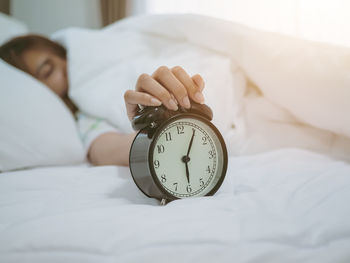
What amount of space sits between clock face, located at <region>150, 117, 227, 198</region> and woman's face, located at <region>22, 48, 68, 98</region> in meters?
0.92

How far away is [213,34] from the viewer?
1055mm

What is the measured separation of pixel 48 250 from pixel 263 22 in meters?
1.60

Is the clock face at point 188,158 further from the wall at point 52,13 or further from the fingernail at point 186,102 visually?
the wall at point 52,13

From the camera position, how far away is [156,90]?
1.94 feet

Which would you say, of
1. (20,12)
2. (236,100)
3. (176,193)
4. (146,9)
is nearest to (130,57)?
(236,100)

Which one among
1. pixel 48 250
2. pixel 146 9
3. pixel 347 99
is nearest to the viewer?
pixel 48 250

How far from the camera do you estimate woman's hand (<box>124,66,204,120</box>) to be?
0.58m

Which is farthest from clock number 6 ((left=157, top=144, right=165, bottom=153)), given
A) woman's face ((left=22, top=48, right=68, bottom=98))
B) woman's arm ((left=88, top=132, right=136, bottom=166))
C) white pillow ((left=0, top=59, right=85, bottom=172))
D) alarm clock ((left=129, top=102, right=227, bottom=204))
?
woman's face ((left=22, top=48, right=68, bottom=98))

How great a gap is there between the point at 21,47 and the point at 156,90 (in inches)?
40.7

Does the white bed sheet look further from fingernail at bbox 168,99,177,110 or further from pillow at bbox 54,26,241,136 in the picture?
pillow at bbox 54,26,241,136

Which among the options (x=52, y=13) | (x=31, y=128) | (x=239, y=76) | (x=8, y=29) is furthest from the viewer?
(x=52, y=13)

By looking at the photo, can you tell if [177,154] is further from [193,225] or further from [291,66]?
[291,66]

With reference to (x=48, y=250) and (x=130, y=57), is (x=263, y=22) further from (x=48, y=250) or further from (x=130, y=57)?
(x=48, y=250)

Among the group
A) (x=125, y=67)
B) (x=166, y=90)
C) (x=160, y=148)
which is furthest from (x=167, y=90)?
(x=125, y=67)
